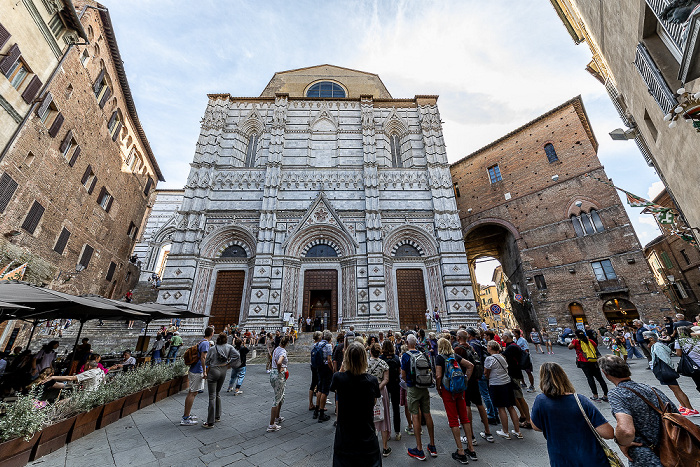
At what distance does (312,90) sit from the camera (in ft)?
86.6

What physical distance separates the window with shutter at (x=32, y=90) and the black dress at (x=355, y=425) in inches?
686

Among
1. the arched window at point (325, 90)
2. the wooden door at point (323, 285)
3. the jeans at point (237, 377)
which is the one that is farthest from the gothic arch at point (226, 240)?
the arched window at point (325, 90)

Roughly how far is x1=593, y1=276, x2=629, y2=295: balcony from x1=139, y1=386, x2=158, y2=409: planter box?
69.5 feet

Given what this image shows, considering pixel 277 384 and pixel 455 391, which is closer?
pixel 455 391

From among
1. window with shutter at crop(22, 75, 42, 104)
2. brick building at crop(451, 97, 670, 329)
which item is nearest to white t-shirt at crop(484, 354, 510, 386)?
brick building at crop(451, 97, 670, 329)

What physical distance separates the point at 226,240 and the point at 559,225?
21.8 metres

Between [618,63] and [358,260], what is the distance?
1333 cm

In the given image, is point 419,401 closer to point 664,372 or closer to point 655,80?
point 664,372

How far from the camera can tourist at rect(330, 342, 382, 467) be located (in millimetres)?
2455

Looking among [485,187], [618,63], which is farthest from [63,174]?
[485,187]

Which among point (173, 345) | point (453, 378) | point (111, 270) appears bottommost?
point (453, 378)

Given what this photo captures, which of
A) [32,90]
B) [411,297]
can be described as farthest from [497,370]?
[32,90]

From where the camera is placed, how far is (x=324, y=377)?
548 cm

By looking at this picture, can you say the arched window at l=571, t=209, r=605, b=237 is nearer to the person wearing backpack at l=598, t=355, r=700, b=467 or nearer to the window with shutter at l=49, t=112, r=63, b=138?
the person wearing backpack at l=598, t=355, r=700, b=467
